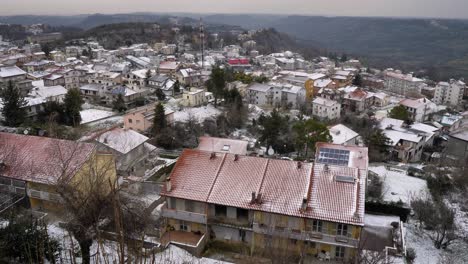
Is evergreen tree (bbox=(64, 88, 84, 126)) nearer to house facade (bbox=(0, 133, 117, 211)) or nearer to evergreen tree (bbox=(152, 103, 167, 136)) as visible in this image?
evergreen tree (bbox=(152, 103, 167, 136))

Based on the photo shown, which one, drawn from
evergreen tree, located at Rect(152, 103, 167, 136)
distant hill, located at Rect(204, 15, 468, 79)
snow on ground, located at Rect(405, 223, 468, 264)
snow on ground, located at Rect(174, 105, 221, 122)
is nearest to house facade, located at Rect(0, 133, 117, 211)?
snow on ground, located at Rect(405, 223, 468, 264)

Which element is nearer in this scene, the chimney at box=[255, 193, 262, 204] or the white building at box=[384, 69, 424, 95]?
the chimney at box=[255, 193, 262, 204]

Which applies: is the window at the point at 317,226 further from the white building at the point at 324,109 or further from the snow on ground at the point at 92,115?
the white building at the point at 324,109

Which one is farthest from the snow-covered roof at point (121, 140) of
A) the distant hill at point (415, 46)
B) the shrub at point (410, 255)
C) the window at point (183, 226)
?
the distant hill at point (415, 46)

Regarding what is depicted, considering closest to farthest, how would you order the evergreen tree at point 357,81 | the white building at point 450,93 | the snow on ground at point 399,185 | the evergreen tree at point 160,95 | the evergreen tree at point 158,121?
the snow on ground at point 399,185
the evergreen tree at point 158,121
the evergreen tree at point 160,95
the white building at point 450,93
the evergreen tree at point 357,81

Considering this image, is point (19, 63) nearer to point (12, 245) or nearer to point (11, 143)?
point (11, 143)
